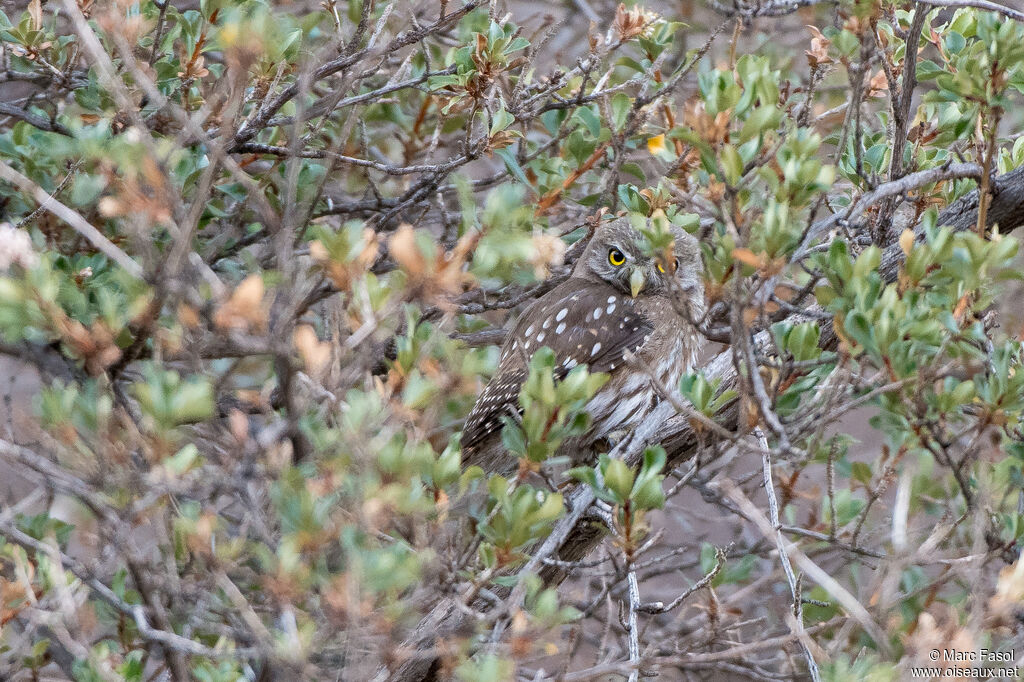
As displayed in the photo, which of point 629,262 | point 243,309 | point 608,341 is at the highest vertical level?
point 243,309

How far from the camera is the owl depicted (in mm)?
4711

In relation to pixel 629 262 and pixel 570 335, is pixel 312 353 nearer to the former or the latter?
pixel 570 335

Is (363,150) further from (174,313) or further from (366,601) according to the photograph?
(366,601)

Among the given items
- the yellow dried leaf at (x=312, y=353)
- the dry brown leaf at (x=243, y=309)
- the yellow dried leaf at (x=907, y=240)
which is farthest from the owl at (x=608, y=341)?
the dry brown leaf at (x=243, y=309)

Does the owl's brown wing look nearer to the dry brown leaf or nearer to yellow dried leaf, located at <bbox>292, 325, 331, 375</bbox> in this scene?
yellow dried leaf, located at <bbox>292, 325, 331, 375</bbox>

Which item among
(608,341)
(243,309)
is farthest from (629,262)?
(243,309)

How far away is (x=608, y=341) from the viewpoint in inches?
194

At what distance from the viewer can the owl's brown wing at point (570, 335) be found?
184 inches

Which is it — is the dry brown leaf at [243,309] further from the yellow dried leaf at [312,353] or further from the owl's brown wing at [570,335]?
the owl's brown wing at [570,335]

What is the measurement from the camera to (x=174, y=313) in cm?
224

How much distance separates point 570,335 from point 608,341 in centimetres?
20

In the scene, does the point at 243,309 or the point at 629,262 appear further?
the point at 629,262

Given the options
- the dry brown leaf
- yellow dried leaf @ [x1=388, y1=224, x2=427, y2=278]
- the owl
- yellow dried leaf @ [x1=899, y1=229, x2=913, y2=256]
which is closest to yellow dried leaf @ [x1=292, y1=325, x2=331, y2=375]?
the dry brown leaf

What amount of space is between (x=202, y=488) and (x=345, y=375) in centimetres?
67
